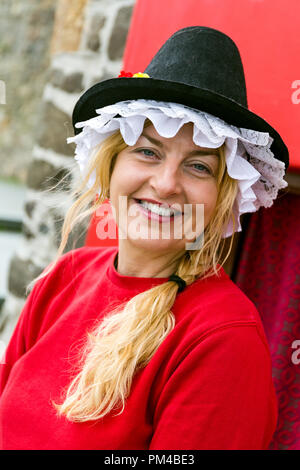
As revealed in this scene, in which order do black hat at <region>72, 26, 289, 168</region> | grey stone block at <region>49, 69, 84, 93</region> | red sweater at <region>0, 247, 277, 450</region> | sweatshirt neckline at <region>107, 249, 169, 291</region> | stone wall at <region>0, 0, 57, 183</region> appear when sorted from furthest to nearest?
stone wall at <region>0, 0, 57, 183</region> → grey stone block at <region>49, 69, 84, 93</region> → sweatshirt neckline at <region>107, 249, 169, 291</region> → black hat at <region>72, 26, 289, 168</region> → red sweater at <region>0, 247, 277, 450</region>

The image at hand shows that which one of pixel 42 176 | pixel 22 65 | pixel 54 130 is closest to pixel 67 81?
pixel 54 130

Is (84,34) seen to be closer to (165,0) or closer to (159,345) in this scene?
(165,0)

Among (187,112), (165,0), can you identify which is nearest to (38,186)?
(165,0)

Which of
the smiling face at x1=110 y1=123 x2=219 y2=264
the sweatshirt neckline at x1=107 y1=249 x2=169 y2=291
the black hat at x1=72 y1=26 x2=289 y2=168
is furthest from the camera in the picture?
the sweatshirt neckline at x1=107 y1=249 x2=169 y2=291

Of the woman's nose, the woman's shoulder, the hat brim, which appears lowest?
the woman's shoulder

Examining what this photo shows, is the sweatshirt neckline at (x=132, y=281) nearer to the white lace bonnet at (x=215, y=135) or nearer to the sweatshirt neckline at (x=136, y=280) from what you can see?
the sweatshirt neckline at (x=136, y=280)

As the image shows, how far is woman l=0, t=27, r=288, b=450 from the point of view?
51.1 inches

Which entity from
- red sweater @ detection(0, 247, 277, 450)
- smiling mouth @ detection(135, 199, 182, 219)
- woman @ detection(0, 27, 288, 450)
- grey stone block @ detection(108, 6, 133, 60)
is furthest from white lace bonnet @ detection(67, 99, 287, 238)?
grey stone block @ detection(108, 6, 133, 60)

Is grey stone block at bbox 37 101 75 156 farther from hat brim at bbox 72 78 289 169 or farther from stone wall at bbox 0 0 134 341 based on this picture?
hat brim at bbox 72 78 289 169

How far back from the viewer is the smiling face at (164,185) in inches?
58.4

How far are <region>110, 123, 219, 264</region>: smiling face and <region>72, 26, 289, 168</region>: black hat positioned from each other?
0.11 metres

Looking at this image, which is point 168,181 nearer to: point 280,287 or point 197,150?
point 197,150

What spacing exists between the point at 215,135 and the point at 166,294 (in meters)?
0.46

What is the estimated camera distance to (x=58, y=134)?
285cm
